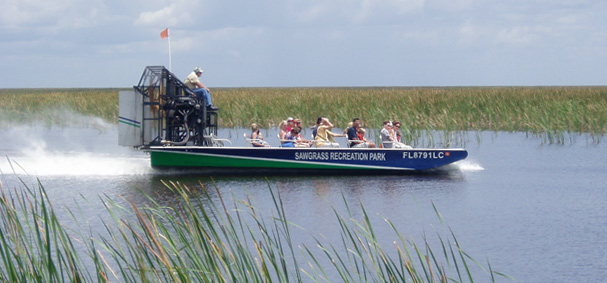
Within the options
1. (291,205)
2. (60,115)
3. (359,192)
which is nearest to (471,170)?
(359,192)

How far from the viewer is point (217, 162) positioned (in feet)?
74.5

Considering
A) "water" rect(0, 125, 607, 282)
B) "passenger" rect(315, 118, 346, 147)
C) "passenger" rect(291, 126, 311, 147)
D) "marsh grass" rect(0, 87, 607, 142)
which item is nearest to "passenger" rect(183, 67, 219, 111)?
"water" rect(0, 125, 607, 282)

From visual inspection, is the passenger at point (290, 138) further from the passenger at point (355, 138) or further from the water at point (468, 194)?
the passenger at point (355, 138)

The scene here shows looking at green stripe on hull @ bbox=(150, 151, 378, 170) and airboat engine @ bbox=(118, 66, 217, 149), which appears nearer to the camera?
airboat engine @ bbox=(118, 66, 217, 149)

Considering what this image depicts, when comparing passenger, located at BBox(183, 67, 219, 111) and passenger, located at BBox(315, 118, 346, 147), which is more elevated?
passenger, located at BBox(183, 67, 219, 111)

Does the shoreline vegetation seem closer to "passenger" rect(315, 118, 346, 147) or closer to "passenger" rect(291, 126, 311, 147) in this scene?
"passenger" rect(315, 118, 346, 147)

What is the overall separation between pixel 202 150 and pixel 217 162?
603 mm

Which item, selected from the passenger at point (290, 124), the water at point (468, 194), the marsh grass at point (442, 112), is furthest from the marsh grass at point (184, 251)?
the marsh grass at point (442, 112)

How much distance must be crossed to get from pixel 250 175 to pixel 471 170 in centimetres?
688

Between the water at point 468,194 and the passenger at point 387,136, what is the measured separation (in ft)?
2.85

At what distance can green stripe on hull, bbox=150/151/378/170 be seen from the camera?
22.4 meters

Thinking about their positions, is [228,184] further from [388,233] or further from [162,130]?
[388,233]

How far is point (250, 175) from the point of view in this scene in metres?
23.3

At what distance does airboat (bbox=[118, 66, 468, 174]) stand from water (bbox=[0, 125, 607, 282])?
0.34m
